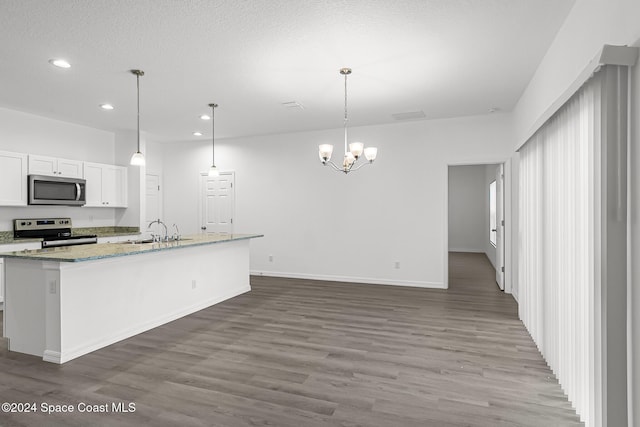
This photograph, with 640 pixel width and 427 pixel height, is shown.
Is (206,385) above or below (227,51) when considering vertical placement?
below

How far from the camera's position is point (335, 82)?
4289 mm

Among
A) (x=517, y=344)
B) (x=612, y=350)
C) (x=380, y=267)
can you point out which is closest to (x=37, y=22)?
(x=612, y=350)

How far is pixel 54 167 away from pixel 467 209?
10166mm

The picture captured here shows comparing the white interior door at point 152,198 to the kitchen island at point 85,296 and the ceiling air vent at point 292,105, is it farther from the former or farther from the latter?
the ceiling air vent at point 292,105

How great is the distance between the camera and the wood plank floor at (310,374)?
233 centimetres

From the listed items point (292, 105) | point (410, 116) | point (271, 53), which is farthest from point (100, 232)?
point (410, 116)

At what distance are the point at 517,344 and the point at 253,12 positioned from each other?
3.69 meters

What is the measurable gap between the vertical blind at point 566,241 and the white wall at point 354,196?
2369 mm

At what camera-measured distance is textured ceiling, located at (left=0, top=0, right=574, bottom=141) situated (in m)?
2.74

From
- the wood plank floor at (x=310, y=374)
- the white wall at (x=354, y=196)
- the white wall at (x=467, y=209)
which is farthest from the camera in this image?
the white wall at (x=467, y=209)

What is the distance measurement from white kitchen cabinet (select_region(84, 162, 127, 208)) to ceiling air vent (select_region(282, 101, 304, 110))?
3612 millimetres

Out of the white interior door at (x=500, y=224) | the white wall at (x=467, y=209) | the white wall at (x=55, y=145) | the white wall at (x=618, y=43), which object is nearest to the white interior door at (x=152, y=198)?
the white wall at (x=55, y=145)

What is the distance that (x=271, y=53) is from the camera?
348cm

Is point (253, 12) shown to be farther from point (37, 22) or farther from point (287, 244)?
point (287, 244)
